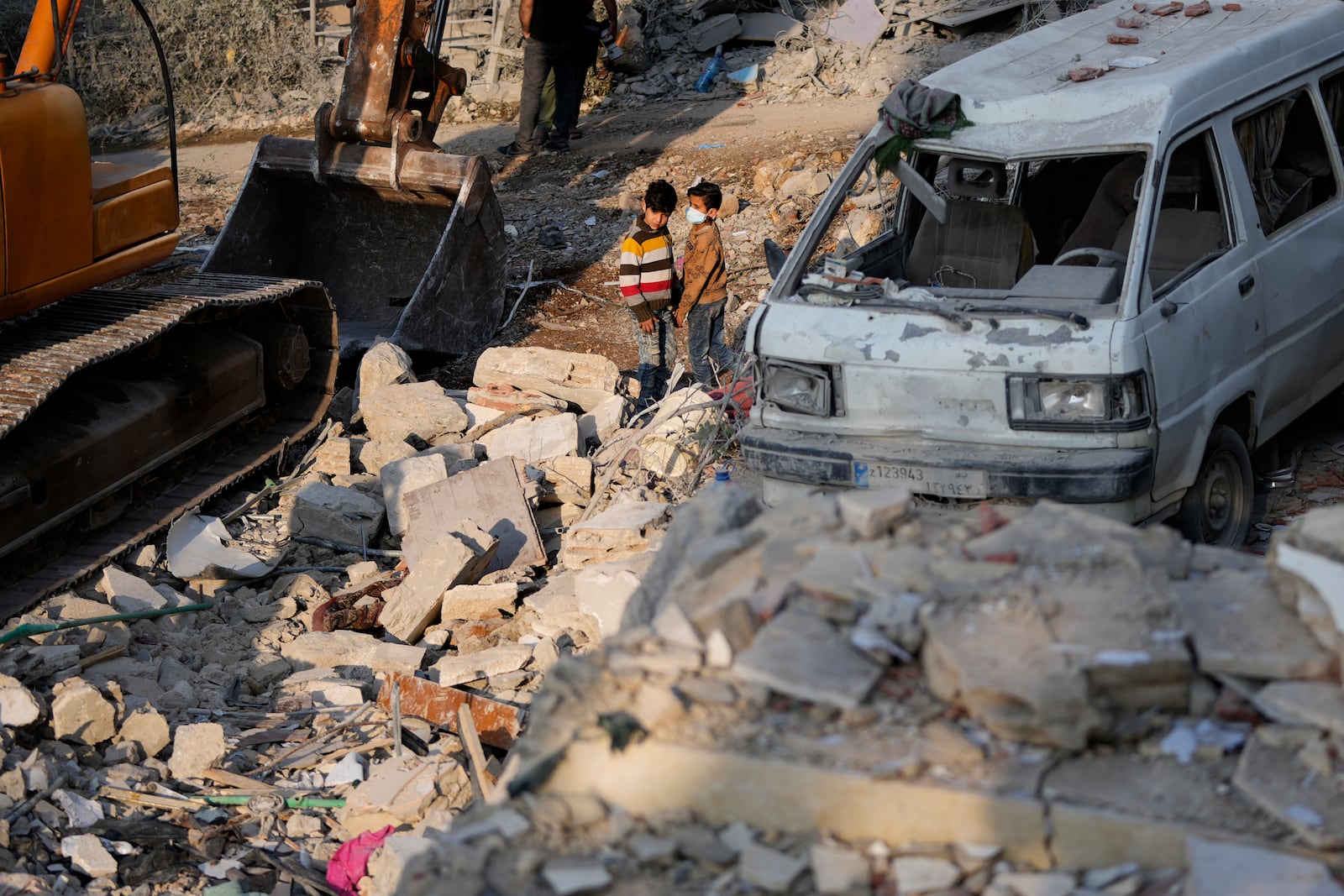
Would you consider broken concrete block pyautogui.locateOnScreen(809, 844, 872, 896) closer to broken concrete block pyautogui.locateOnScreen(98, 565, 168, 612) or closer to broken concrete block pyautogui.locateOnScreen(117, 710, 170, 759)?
broken concrete block pyautogui.locateOnScreen(117, 710, 170, 759)

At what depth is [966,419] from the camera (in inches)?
186

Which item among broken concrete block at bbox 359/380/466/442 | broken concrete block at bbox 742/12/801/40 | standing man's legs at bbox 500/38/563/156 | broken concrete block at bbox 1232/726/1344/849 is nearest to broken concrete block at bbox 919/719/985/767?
broken concrete block at bbox 1232/726/1344/849

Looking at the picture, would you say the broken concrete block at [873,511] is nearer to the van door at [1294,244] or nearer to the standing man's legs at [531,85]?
the van door at [1294,244]

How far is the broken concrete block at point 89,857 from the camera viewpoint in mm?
4289

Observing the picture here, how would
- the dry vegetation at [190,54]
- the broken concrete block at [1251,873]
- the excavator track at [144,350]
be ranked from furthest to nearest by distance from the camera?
the dry vegetation at [190,54], the excavator track at [144,350], the broken concrete block at [1251,873]

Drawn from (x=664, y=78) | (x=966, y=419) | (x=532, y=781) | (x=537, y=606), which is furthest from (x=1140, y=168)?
(x=664, y=78)

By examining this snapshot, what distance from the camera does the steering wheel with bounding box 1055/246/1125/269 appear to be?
5.18 metres

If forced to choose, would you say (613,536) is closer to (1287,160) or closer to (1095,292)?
(1095,292)

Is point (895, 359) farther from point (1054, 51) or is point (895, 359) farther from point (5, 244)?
point (5, 244)

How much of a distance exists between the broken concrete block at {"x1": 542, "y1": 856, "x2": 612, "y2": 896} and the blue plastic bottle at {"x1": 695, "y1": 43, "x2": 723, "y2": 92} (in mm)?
11835

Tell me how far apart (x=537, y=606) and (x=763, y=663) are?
286 centimetres

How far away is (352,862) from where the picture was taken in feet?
14.1

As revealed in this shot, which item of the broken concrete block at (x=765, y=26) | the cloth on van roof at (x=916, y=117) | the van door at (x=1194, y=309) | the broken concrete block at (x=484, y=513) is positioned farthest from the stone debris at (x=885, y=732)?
the broken concrete block at (x=765, y=26)

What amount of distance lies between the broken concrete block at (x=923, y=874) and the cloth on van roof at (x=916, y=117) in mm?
3577
